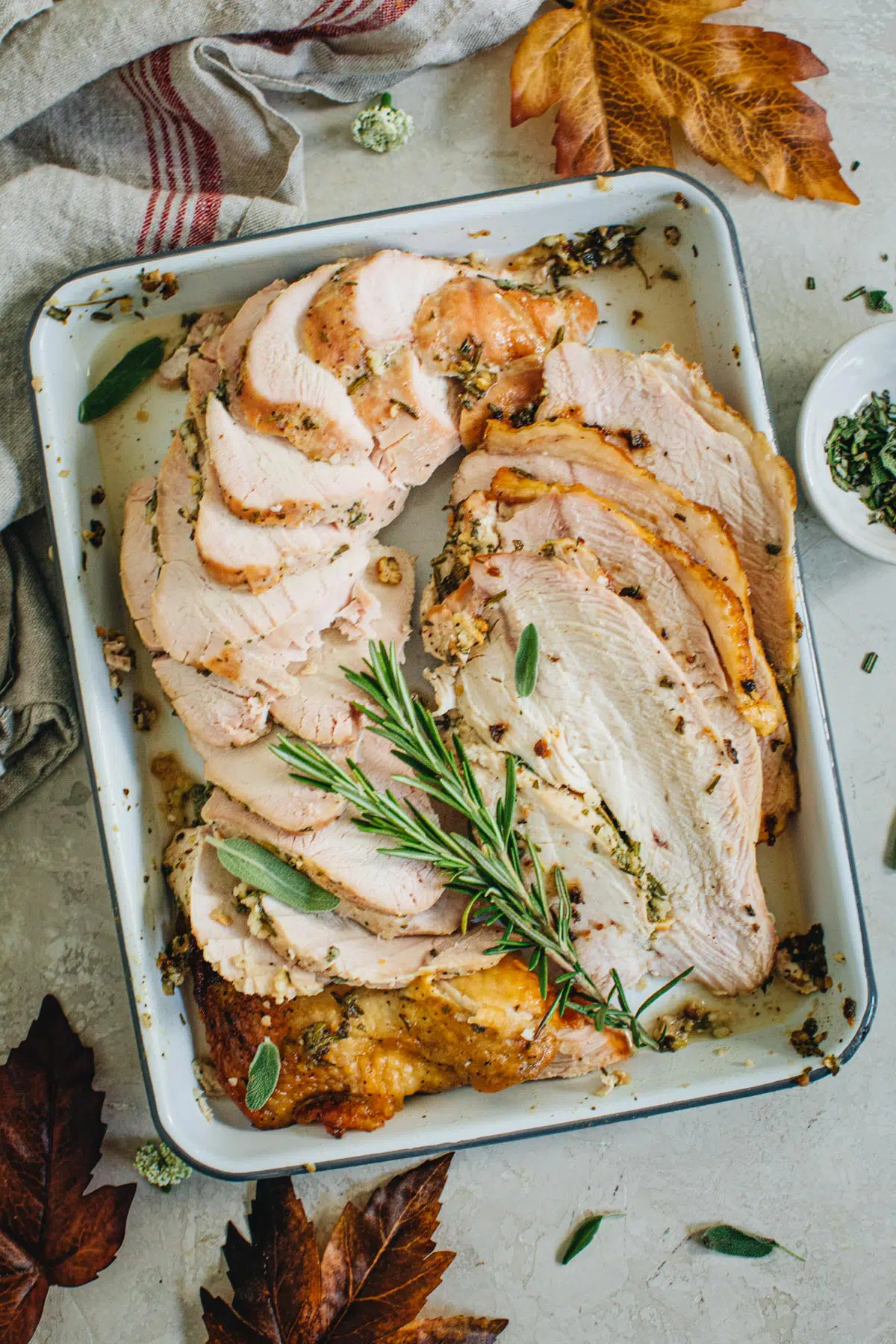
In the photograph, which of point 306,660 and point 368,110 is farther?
point 368,110

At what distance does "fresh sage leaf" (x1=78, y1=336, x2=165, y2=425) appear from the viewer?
215 cm

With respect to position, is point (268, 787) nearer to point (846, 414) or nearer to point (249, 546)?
point (249, 546)

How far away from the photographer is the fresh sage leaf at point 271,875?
1962 millimetres

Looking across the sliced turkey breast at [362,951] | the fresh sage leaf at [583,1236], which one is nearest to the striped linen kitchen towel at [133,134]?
the sliced turkey breast at [362,951]

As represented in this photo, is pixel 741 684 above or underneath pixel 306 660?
underneath

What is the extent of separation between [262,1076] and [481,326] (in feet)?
5.15

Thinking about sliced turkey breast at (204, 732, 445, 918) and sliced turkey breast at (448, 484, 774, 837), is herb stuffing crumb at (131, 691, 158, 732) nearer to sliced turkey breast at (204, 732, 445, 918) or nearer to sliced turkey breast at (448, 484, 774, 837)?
sliced turkey breast at (204, 732, 445, 918)

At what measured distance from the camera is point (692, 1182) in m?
2.26

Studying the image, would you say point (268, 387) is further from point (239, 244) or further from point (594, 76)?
point (594, 76)

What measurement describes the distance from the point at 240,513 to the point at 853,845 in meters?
1.58

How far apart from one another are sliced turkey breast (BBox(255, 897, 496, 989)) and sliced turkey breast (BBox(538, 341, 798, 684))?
34.6 inches

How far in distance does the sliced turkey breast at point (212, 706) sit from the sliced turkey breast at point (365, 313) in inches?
26.5

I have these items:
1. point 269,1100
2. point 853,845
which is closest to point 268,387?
point 269,1100

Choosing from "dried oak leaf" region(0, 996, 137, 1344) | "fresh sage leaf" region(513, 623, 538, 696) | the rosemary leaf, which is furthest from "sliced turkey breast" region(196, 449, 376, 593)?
the rosemary leaf
